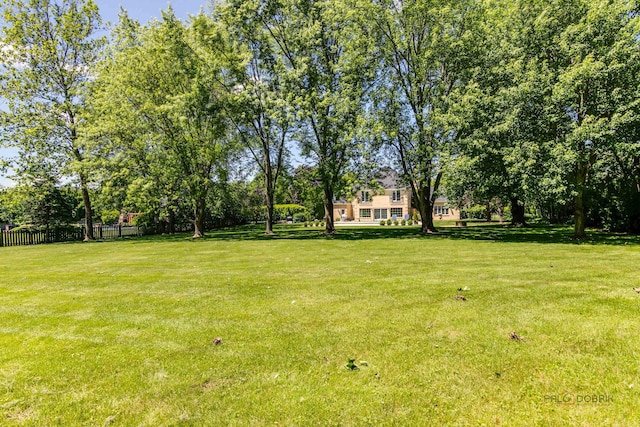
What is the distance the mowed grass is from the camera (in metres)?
3.07

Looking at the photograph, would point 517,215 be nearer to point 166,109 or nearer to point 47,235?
point 166,109

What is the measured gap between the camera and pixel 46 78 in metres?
25.7

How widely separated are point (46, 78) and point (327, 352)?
3172cm

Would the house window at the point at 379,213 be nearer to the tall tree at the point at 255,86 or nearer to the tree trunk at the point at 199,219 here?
the tall tree at the point at 255,86

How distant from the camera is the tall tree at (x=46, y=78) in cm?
2486

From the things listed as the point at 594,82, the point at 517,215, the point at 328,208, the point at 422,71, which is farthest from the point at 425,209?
the point at 517,215

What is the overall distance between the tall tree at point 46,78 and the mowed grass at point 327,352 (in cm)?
2292

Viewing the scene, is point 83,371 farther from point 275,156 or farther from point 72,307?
point 275,156

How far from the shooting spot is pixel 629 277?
7797 mm

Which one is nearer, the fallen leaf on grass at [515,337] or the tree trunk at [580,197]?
the fallen leaf on grass at [515,337]

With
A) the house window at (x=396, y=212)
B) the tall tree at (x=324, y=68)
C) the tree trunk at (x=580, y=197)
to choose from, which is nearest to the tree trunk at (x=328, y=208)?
the tall tree at (x=324, y=68)

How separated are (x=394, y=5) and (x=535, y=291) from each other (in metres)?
22.3

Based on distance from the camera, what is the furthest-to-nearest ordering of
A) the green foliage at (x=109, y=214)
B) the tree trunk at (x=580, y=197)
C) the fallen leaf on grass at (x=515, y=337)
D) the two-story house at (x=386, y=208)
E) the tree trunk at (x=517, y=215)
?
the two-story house at (x=386, y=208), the green foliage at (x=109, y=214), the tree trunk at (x=517, y=215), the tree trunk at (x=580, y=197), the fallen leaf on grass at (x=515, y=337)

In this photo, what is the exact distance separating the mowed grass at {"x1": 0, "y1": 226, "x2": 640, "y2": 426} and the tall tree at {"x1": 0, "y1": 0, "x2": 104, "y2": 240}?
22923mm
